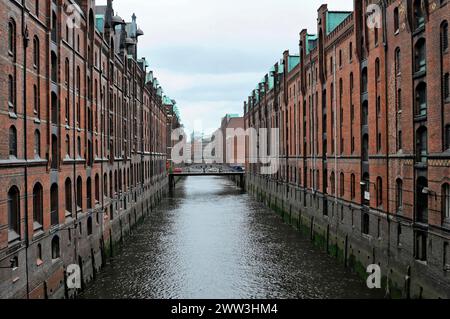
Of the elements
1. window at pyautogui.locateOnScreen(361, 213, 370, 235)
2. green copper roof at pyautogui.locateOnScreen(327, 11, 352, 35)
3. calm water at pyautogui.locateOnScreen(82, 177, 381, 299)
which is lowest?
calm water at pyautogui.locateOnScreen(82, 177, 381, 299)

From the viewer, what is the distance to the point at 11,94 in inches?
639

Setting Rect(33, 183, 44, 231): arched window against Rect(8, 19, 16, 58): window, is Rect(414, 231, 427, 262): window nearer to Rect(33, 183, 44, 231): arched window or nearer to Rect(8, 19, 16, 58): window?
Rect(33, 183, 44, 231): arched window

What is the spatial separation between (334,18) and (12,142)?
27671 mm

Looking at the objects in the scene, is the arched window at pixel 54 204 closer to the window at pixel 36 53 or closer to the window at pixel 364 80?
the window at pixel 36 53

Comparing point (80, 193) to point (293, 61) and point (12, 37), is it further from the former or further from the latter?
point (293, 61)

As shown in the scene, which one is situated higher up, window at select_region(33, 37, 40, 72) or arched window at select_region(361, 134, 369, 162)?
window at select_region(33, 37, 40, 72)

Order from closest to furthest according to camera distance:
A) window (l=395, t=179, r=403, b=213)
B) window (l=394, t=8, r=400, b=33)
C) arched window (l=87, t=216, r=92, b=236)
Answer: window (l=395, t=179, r=403, b=213) → window (l=394, t=8, r=400, b=33) → arched window (l=87, t=216, r=92, b=236)

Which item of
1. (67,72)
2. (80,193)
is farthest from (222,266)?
(67,72)

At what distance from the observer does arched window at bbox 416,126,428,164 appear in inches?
769

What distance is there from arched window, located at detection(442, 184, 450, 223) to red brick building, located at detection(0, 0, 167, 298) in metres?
15.5

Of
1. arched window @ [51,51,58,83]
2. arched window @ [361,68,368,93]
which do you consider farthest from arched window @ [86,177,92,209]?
arched window @ [361,68,368,93]

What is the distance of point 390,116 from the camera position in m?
23.2

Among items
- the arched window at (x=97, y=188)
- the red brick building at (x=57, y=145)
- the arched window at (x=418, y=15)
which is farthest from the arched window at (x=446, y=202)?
the arched window at (x=97, y=188)
